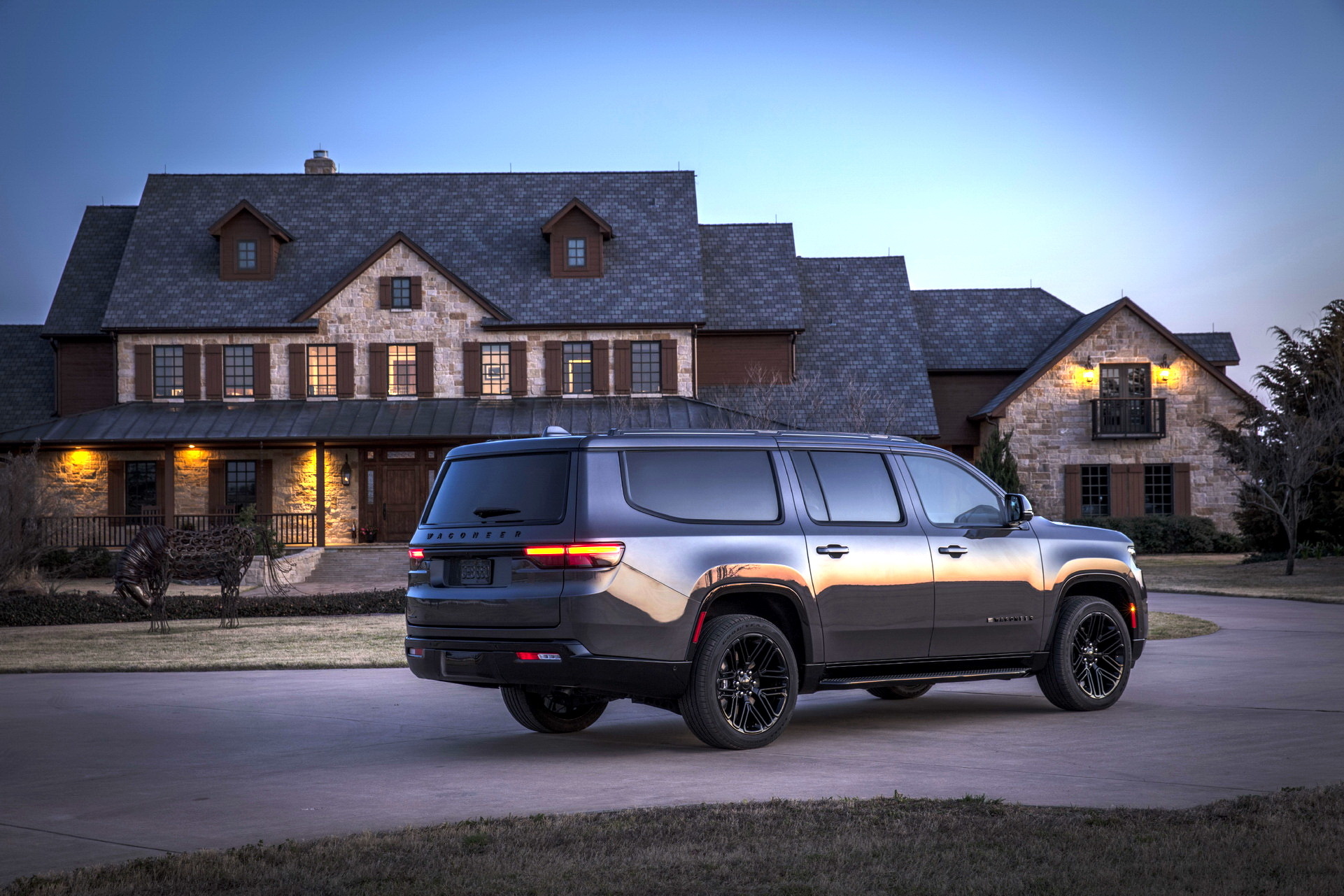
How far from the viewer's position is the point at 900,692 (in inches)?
440

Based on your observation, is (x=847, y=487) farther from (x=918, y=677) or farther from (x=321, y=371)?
(x=321, y=371)

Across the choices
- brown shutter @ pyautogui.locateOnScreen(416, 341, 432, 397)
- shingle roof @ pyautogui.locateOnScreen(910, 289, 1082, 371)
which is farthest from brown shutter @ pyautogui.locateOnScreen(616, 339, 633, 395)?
shingle roof @ pyautogui.locateOnScreen(910, 289, 1082, 371)

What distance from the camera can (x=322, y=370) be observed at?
38750 mm

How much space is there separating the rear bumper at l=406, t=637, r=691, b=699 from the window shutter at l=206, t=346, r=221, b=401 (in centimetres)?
3222

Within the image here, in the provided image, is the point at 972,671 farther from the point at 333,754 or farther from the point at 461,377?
the point at 461,377

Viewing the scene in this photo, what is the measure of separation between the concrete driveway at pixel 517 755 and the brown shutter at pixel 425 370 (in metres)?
26.2

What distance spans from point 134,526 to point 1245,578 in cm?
2641

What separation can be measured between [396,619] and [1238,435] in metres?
21.9

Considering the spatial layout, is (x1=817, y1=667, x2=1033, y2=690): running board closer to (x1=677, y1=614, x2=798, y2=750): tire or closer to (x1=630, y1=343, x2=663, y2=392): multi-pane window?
(x1=677, y1=614, x2=798, y2=750): tire

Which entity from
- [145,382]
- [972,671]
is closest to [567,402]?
[145,382]

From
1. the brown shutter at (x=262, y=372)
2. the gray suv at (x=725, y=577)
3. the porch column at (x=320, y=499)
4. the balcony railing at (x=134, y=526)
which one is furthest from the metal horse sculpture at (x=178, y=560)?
the brown shutter at (x=262, y=372)

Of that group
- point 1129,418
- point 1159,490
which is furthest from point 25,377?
point 1159,490

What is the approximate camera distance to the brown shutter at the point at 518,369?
38750mm

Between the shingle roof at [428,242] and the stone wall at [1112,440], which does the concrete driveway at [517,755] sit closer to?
the shingle roof at [428,242]
